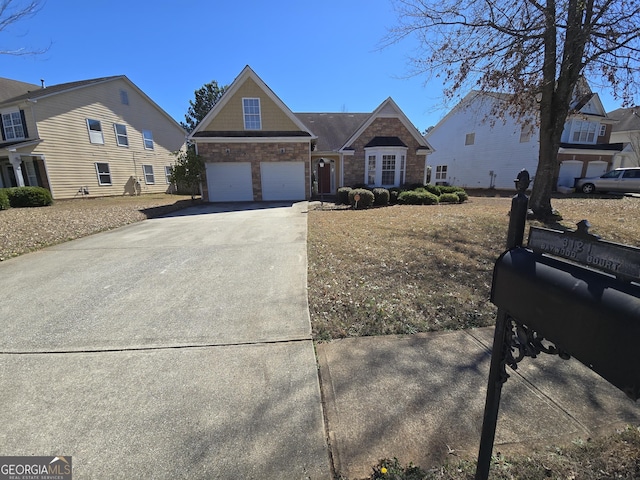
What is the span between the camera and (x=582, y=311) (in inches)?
38.1

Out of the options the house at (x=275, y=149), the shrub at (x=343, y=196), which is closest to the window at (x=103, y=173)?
the house at (x=275, y=149)

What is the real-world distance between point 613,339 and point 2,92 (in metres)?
33.0

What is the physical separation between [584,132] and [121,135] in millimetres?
35308

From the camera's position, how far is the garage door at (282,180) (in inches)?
659

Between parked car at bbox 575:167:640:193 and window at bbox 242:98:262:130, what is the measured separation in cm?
2176

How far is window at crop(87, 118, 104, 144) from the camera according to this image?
19.8 m

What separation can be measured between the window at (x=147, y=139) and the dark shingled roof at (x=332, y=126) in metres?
12.8

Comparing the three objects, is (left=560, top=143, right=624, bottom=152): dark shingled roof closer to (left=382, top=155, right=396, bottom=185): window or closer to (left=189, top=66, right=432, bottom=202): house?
(left=189, top=66, right=432, bottom=202): house

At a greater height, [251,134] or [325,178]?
[251,134]

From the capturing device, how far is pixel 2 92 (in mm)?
20953

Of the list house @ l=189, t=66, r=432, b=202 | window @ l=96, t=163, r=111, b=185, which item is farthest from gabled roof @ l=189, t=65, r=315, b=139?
window @ l=96, t=163, r=111, b=185

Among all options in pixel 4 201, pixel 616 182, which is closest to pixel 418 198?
pixel 616 182

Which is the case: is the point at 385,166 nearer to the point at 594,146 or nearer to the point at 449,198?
the point at 449,198

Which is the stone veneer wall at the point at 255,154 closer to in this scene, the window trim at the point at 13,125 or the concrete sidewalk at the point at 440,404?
the window trim at the point at 13,125
